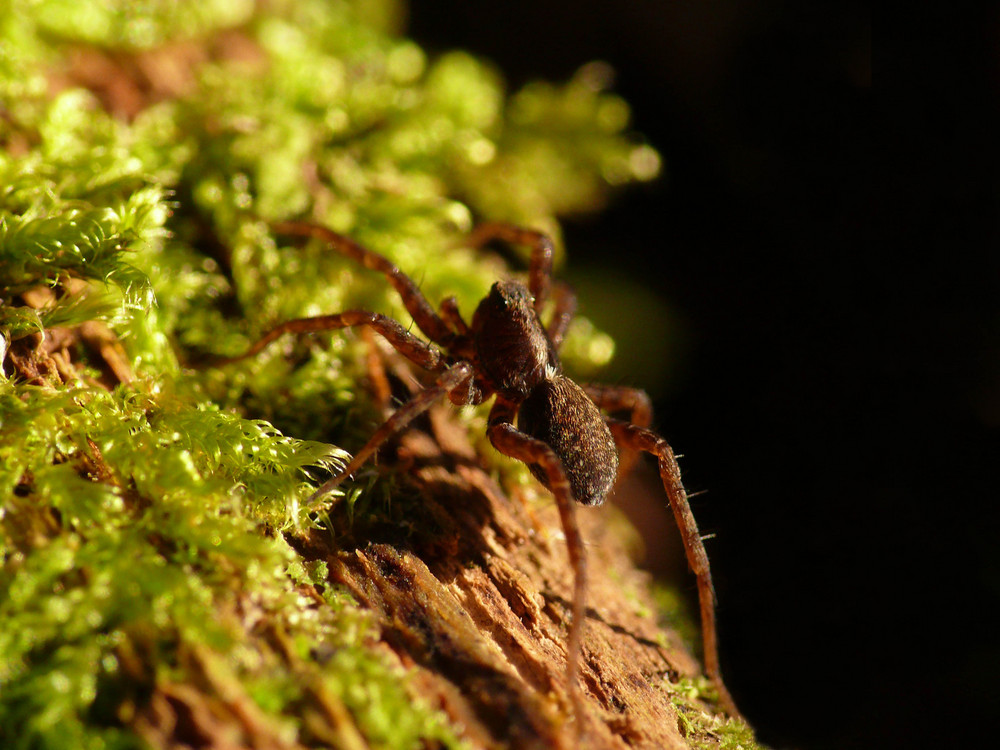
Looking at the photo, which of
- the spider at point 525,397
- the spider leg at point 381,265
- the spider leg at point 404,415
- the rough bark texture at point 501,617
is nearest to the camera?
the rough bark texture at point 501,617

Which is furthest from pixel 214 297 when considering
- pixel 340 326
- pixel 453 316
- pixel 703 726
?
pixel 703 726

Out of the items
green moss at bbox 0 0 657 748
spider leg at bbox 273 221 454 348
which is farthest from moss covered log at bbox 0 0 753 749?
spider leg at bbox 273 221 454 348

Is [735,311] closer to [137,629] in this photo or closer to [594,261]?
[594,261]

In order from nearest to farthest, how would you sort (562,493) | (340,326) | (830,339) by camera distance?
(562,493) < (340,326) < (830,339)

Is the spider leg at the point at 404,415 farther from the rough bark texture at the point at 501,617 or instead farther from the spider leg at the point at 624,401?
the spider leg at the point at 624,401

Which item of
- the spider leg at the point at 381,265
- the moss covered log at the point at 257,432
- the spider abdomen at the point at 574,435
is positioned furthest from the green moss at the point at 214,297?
the spider abdomen at the point at 574,435

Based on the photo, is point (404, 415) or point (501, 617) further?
point (404, 415)

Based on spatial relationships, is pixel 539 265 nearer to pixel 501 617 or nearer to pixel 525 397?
pixel 525 397

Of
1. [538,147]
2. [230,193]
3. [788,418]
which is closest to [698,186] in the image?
[538,147]
